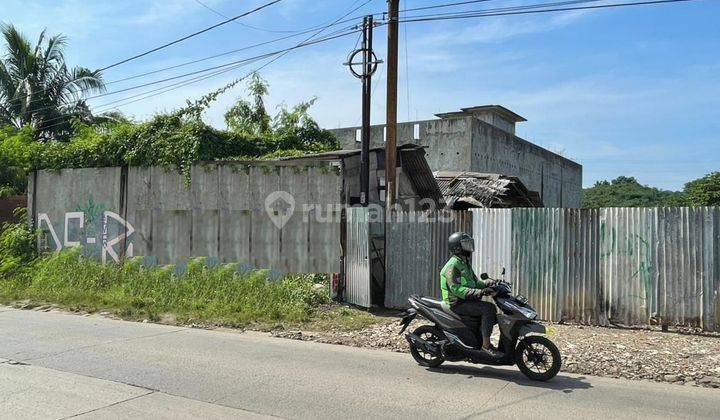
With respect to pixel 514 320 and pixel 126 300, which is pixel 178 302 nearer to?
pixel 126 300

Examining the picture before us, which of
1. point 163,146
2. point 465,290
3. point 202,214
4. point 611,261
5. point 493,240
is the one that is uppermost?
point 163,146

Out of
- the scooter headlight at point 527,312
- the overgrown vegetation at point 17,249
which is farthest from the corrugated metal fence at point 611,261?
the overgrown vegetation at point 17,249

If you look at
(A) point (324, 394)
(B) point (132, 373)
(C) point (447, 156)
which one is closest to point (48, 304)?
(B) point (132, 373)

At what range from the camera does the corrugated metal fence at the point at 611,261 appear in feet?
28.6

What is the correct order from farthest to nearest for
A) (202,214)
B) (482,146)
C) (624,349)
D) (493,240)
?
1. (482,146)
2. (202,214)
3. (493,240)
4. (624,349)

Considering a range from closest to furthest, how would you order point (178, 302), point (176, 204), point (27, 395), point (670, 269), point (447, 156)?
point (27, 395)
point (670, 269)
point (178, 302)
point (176, 204)
point (447, 156)

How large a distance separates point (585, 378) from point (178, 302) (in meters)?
8.20

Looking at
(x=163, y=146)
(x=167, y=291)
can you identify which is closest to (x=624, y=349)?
(x=167, y=291)

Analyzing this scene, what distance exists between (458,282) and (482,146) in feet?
53.7

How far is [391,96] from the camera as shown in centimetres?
1184

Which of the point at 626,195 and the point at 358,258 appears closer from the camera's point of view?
the point at 358,258

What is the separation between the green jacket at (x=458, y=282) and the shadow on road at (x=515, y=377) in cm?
82

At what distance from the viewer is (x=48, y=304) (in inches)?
489

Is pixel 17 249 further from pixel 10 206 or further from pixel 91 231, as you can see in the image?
pixel 91 231
